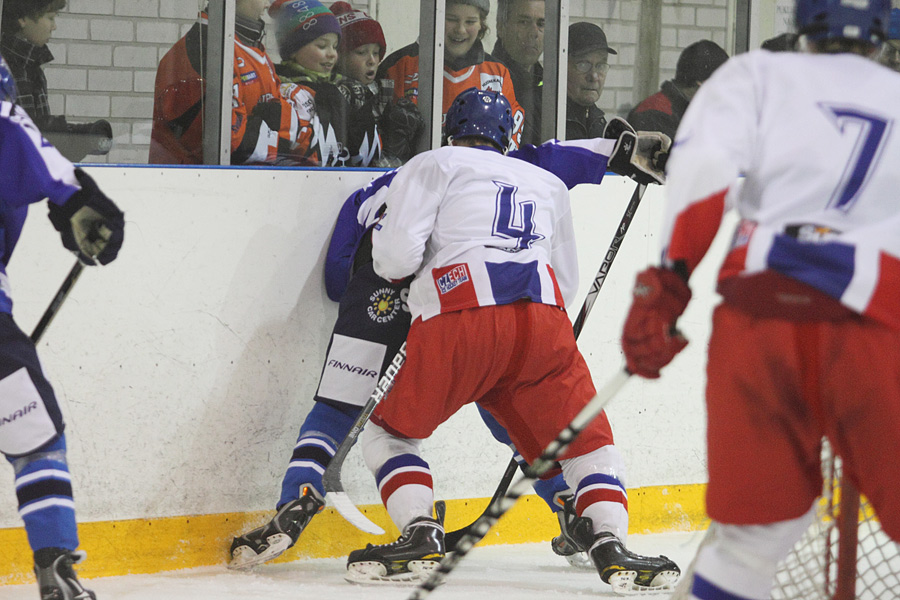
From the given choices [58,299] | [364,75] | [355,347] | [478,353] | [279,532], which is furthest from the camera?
[364,75]

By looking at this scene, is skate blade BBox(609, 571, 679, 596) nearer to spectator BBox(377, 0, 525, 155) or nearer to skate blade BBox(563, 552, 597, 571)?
skate blade BBox(563, 552, 597, 571)

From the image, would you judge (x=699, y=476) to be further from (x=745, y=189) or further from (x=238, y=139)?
(x=745, y=189)

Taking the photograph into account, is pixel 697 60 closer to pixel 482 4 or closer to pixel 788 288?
pixel 482 4

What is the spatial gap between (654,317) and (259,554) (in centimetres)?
165

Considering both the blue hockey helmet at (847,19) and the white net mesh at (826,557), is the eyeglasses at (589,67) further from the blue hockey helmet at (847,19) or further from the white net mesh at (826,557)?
the blue hockey helmet at (847,19)

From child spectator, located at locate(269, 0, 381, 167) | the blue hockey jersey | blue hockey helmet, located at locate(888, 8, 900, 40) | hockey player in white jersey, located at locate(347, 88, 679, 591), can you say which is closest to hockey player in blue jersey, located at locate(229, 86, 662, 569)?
hockey player in white jersey, located at locate(347, 88, 679, 591)

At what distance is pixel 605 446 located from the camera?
8.94ft

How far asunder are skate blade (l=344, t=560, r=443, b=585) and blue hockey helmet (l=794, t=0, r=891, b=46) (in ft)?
5.24

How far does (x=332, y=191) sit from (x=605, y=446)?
1058 mm

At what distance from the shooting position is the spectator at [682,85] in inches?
160

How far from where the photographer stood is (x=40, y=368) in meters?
2.08

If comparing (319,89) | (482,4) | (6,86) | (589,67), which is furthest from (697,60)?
(6,86)

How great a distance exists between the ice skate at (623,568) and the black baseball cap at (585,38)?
184 centimetres

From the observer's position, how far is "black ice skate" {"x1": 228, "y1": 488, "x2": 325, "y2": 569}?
2.86 m
